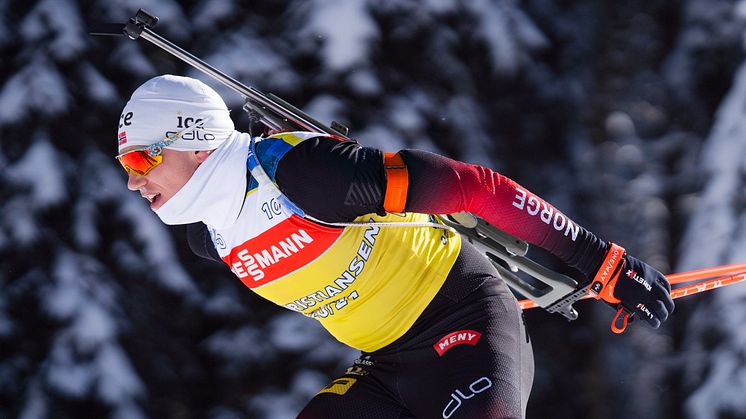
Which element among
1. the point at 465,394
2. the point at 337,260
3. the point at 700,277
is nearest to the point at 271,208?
the point at 337,260

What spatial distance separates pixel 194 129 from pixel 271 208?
1.00 feet

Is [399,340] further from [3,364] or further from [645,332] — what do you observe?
[645,332]

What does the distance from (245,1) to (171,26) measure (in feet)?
1.25

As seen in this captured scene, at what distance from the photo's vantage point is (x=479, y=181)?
7.29 feet

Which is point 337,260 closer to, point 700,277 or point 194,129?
point 194,129

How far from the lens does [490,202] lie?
2221 millimetres

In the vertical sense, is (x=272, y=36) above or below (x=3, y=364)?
above

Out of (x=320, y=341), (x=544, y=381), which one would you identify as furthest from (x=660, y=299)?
(x=544, y=381)

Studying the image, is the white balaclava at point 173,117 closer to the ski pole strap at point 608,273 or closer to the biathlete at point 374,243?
the biathlete at point 374,243

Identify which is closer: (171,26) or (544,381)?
(171,26)

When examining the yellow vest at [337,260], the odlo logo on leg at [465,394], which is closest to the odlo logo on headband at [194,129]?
the yellow vest at [337,260]

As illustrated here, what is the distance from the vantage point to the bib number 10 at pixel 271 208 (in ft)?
7.45

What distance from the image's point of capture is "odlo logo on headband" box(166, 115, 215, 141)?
7.72ft

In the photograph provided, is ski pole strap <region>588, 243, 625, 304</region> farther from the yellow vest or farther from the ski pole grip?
the yellow vest
